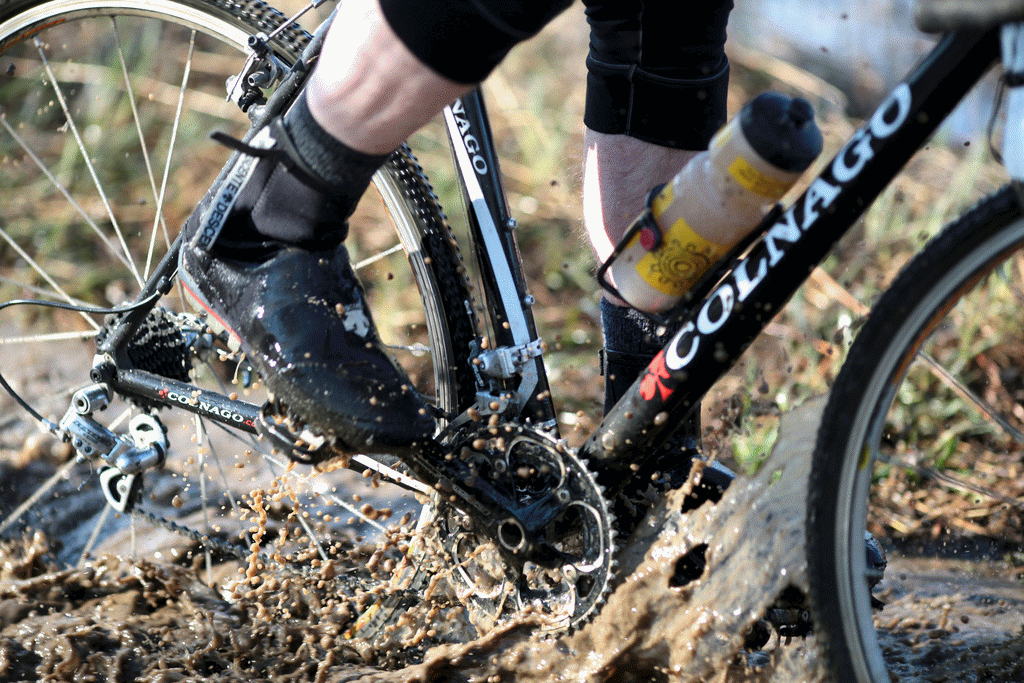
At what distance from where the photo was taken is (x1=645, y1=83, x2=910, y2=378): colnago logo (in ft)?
3.89

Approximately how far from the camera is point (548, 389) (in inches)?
68.2

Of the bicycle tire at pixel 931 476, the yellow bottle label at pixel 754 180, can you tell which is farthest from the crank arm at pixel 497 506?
the yellow bottle label at pixel 754 180

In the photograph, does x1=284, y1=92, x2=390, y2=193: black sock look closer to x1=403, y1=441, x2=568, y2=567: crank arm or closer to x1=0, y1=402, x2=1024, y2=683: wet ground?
x1=403, y1=441, x2=568, y2=567: crank arm

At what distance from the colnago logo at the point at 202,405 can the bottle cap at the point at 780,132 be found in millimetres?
1109

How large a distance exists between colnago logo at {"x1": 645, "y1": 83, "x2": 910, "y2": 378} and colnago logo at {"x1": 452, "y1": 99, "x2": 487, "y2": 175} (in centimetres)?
52

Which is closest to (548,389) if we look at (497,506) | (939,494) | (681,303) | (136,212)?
(497,506)

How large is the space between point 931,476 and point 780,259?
0.69 meters

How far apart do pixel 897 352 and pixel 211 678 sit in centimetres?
143

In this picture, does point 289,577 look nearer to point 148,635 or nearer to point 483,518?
Answer: point 148,635

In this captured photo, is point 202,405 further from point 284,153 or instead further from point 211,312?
point 284,153

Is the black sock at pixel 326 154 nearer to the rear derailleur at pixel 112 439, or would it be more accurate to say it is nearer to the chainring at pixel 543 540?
the chainring at pixel 543 540

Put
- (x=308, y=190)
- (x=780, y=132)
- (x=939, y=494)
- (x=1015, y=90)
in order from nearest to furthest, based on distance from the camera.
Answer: (x=1015, y=90), (x=780, y=132), (x=308, y=190), (x=939, y=494)

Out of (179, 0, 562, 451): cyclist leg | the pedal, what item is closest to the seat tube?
(179, 0, 562, 451): cyclist leg

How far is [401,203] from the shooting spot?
1788 mm
